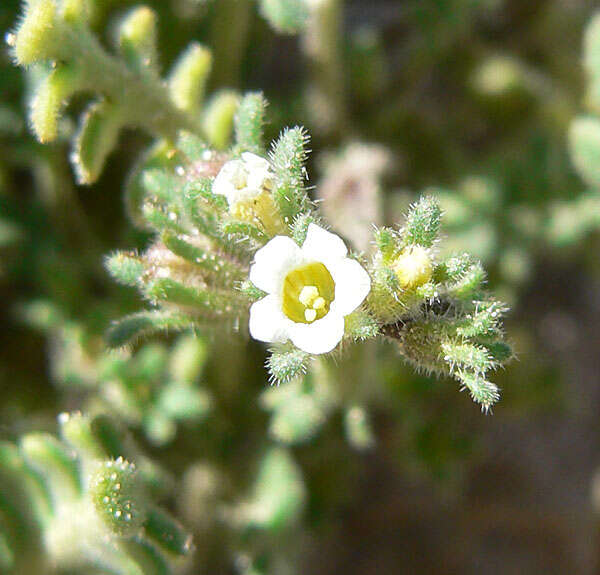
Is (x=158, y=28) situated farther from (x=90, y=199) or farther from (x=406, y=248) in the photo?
(x=406, y=248)

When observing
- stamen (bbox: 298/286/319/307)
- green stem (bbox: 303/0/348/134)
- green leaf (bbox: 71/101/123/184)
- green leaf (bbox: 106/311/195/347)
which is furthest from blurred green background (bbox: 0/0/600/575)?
stamen (bbox: 298/286/319/307)

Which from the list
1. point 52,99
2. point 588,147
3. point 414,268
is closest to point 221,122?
point 52,99

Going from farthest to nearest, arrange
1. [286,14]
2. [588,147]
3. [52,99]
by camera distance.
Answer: [588,147]
[286,14]
[52,99]

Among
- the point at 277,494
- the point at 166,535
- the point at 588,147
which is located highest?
the point at 588,147

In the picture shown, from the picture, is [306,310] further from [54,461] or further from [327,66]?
[327,66]

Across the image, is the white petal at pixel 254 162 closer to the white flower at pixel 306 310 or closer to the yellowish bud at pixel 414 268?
the white flower at pixel 306 310

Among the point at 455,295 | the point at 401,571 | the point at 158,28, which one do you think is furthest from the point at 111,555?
the point at 158,28

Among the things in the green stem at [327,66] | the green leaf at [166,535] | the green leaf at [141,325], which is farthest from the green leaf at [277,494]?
the green stem at [327,66]
